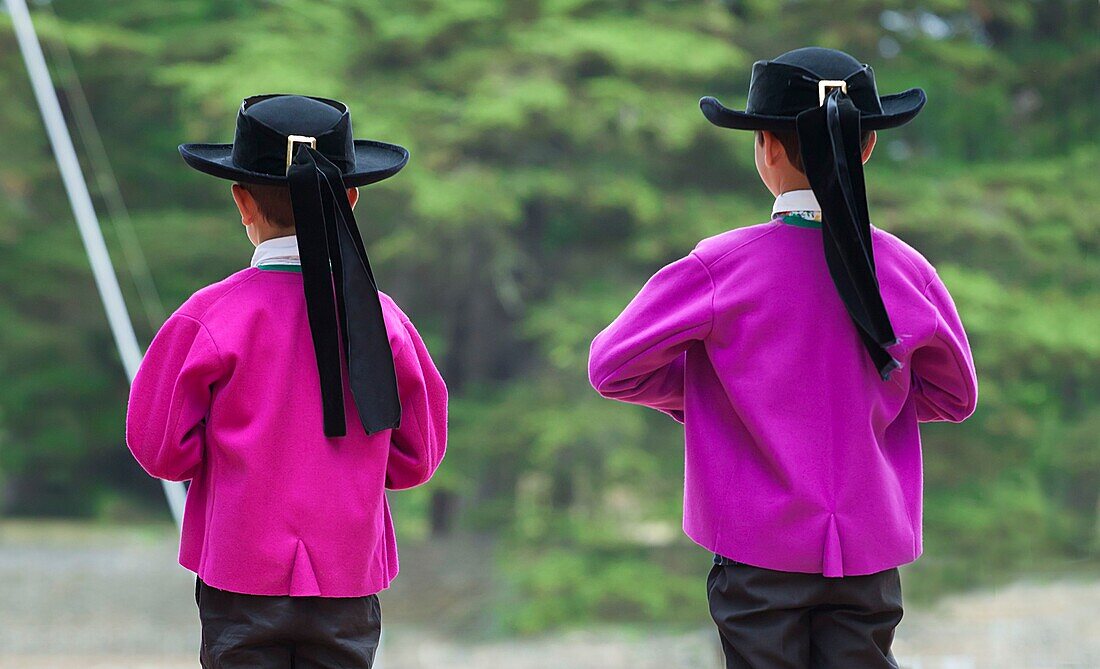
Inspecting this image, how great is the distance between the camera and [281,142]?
55.9 inches

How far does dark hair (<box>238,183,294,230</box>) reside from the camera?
1.45m

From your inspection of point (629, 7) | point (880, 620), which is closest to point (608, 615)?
point (629, 7)

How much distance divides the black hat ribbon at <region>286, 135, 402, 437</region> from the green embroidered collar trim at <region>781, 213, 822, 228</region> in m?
0.50

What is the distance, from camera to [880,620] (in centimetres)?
144

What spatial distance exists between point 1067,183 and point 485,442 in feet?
11.6

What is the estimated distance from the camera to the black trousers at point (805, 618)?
1413mm

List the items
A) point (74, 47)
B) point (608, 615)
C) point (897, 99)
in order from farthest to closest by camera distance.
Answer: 1. point (74, 47)
2. point (608, 615)
3. point (897, 99)

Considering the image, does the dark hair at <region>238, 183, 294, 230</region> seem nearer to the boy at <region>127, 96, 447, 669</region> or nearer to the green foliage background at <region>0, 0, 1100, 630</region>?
the boy at <region>127, 96, 447, 669</region>

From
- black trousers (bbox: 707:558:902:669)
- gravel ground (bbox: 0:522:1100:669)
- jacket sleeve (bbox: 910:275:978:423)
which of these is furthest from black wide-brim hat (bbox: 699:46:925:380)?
Answer: gravel ground (bbox: 0:522:1100:669)

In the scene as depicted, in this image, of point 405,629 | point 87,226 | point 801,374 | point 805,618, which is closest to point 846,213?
point 801,374

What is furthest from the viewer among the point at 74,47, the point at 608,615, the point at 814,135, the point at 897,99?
the point at 74,47

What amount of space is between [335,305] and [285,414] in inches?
5.4

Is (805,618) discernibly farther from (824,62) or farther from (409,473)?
(824,62)

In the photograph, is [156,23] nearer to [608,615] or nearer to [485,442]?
[485,442]
